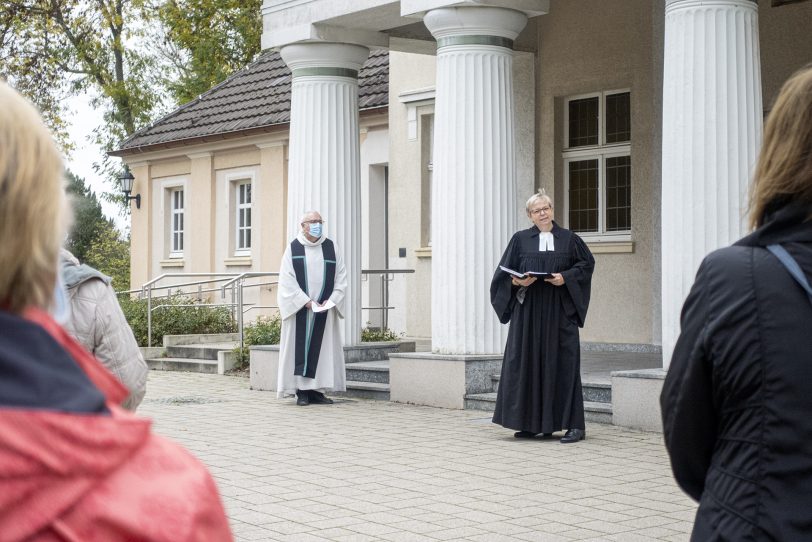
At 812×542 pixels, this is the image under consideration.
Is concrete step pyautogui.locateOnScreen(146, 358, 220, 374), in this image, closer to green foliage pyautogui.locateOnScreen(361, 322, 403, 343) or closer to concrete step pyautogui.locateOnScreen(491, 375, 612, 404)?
green foliage pyautogui.locateOnScreen(361, 322, 403, 343)

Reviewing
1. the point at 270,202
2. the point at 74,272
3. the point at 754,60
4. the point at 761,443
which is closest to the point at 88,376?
the point at 761,443

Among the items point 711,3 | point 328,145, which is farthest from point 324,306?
point 711,3

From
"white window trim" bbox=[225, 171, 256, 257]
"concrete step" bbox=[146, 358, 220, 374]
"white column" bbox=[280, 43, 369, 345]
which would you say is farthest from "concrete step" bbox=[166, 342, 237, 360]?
"white window trim" bbox=[225, 171, 256, 257]

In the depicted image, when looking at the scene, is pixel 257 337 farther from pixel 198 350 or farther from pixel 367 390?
pixel 367 390

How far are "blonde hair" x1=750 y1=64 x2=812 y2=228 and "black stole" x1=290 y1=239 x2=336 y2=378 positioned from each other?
1121cm

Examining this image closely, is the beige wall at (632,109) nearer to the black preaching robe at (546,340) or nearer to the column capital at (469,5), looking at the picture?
the column capital at (469,5)

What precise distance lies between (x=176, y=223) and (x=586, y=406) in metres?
18.0

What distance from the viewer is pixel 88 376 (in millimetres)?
1623

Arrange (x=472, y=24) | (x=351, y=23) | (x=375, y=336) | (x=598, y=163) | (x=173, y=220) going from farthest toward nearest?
(x=173, y=220) → (x=375, y=336) → (x=598, y=163) → (x=351, y=23) → (x=472, y=24)

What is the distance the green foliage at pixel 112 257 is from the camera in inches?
1457

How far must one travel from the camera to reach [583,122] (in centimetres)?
1673

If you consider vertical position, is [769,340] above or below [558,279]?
below

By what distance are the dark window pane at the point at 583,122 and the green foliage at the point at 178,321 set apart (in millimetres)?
7362

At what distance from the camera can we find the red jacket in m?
1.49
